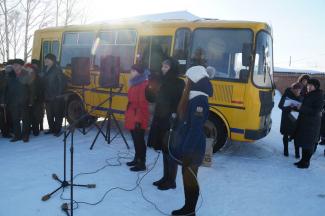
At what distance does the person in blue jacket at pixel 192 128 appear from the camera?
3457mm

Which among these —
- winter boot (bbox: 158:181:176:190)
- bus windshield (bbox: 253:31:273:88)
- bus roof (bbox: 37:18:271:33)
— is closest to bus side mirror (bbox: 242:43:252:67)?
bus windshield (bbox: 253:31:273:88)

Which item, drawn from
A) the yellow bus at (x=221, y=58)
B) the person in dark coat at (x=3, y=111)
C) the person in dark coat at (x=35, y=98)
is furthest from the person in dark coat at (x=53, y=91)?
the person in dark coat at (x=3, y=111)

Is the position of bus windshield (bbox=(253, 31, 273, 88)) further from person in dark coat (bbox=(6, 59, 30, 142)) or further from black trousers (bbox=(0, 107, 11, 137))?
black trousers (bbox=(0, 107, 11, 137))

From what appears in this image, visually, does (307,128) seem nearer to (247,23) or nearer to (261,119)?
(261,119)

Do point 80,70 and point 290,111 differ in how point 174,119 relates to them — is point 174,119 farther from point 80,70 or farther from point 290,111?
point 80,70

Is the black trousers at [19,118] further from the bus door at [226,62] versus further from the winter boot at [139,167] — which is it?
the bus door at [226,62]

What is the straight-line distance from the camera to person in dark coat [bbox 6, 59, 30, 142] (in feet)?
22.9

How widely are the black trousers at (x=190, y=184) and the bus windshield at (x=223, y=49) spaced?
2851 mm

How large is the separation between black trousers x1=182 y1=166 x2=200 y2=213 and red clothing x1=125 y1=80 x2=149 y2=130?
5.77ft

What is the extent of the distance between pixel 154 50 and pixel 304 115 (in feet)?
11.1

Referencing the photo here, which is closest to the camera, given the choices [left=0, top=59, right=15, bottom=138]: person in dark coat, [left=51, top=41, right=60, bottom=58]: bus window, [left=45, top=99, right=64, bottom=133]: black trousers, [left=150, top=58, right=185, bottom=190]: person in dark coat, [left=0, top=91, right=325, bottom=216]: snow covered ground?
[left=0, top=91, right=325, bottom=216]: snow covered ground

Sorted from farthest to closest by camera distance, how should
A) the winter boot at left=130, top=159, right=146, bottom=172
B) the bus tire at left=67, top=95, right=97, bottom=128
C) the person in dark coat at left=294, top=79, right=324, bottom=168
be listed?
the bus tire at left=67, top=95, right=97, bottom=128
the person in dark coat at left=294, top=79, right=324, bottom=168
the winter boot at left=130, top=159, right=146, bottom=172

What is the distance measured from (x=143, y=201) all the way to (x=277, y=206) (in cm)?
184

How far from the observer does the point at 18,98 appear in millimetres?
6984
